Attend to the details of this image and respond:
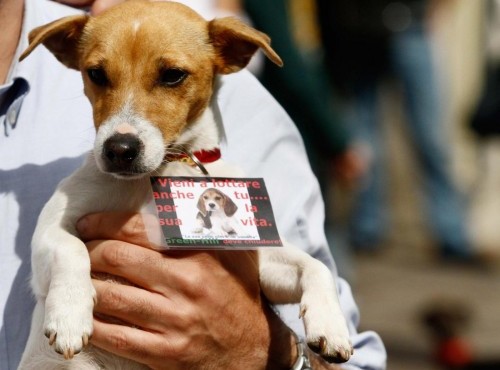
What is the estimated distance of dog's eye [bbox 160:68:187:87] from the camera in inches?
105

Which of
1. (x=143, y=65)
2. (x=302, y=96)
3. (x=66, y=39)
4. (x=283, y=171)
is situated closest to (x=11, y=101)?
(x=66, y=39)

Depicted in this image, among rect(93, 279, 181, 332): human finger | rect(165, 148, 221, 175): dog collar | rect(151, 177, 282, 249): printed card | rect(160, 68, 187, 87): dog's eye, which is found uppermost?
rect(160, 68, 187, 87): dog's eye

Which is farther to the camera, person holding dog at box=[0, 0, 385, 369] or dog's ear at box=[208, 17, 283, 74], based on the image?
dog's ear at box=[208, 17, 283, 74]

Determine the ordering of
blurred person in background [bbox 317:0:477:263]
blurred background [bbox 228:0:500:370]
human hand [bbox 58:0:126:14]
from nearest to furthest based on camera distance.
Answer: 1. human hand [bbox 58:0:126:14]
2. blurred background [bbox 228:0:500:370]
3. blurred person in background [bbox 317:0:477:263]

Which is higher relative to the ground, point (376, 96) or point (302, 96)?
point (302, 96)

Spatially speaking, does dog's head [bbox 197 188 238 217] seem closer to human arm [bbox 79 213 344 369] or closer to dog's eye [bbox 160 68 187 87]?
human arm [bbox 79 213 344 369]

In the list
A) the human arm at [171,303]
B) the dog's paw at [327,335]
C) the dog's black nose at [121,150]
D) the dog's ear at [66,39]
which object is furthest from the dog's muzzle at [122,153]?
the dog's paw at [327,335]

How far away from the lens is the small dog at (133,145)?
244 cm

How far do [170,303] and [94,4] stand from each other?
3.53ft

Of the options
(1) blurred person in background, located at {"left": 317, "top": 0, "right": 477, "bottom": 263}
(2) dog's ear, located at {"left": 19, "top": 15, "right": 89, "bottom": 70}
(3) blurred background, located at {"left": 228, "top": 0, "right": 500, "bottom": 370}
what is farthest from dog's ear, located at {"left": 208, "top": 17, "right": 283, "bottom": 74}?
(1) blurred person in background, located at {"left": 317, "top": 0, "right": 477, "bottom": 263}

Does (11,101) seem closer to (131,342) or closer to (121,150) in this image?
(121,150)

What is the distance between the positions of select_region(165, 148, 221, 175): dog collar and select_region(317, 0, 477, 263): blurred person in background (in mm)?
4673

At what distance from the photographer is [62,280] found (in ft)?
7.82

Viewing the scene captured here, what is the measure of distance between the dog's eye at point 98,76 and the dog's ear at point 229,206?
0.41 metres
